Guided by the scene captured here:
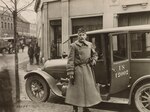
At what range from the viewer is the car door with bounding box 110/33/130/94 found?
742 centimetres

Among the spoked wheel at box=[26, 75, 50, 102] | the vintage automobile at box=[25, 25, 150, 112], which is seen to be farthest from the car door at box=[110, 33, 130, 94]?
the spoked wheel at box=[26, 75, 50, 102]

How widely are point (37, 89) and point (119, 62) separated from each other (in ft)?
8.67

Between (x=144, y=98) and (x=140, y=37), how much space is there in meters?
1.25

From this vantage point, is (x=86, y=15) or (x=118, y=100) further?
(x=86, y=15)

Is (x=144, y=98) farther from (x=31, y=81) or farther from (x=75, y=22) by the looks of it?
(x=75, y=22)

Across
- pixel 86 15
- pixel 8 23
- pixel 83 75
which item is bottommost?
pixel 83 75

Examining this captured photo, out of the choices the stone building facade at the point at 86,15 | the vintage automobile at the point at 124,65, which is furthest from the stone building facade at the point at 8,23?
the vintage automobile at the point at 124,65

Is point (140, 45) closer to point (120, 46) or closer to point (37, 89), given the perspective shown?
point (120, 46)

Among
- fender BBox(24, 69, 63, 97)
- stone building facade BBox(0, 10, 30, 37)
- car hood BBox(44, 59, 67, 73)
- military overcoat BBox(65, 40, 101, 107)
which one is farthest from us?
stone building facade BBox(0, 10, 30, 37)

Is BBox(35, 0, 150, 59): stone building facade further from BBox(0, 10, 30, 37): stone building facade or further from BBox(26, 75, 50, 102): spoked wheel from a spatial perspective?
BBox(26, 75, 50, 102): spoked wheel

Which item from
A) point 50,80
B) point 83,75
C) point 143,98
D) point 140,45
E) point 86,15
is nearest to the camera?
point 83,75

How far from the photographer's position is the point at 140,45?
7.66 m

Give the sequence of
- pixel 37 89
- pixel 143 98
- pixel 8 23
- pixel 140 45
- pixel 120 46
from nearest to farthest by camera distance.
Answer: pixel 143 98 → pixel 140 45 → pixel 120 46 → pixel 37 89 → pixel 8 23

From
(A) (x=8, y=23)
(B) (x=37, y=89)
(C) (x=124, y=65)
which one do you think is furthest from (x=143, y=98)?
(A) (x=8, y=23)
